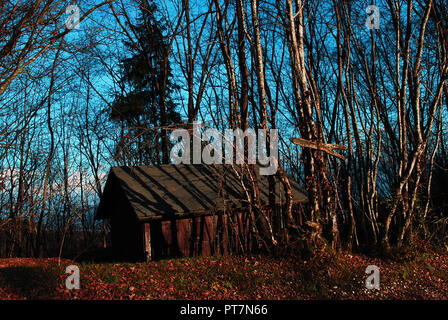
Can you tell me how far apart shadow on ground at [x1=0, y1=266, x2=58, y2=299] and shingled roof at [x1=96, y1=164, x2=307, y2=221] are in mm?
3373

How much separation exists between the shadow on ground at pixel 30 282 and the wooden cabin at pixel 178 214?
3390 millimetres

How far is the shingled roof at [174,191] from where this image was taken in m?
11.2

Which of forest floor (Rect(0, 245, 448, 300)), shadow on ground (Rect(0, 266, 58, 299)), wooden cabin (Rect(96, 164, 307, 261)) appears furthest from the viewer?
wooden cabin (Rect(96, 164, 307, 261))

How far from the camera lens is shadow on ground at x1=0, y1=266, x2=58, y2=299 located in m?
6.25

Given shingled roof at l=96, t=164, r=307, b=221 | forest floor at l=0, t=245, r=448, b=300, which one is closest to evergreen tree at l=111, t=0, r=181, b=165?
shingled roof at l=96, t=164, r=307, b=221

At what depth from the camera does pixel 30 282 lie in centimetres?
694

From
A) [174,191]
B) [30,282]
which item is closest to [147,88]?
[174,191]

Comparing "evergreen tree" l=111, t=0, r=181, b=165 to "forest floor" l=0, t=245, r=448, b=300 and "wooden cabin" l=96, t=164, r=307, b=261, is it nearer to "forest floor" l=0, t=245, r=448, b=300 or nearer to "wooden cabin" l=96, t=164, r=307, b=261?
"wooden cabin" l=96, t=164, r=307, b=261

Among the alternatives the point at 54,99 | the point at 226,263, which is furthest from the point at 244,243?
the point at 54,99

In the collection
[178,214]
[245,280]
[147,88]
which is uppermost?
[147,88]

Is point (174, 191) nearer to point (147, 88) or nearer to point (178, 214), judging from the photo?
point (178, 214)

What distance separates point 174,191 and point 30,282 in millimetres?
6009

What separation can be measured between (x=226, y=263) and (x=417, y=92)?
795 cm
